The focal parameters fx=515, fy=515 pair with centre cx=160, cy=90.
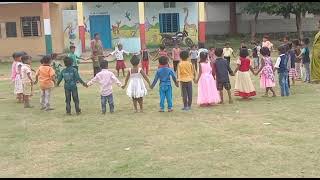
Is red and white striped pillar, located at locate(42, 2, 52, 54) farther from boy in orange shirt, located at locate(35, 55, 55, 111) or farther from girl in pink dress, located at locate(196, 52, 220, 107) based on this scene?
girl in pink dress, located at locate(196, 52, 220, 107)

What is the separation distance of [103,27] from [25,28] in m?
4.53

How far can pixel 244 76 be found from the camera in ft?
40.2

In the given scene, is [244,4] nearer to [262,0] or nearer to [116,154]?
[262,0]

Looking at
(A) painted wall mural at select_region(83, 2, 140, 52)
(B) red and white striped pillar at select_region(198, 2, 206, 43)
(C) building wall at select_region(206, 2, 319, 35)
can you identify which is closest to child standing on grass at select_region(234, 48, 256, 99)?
(B) red and white striped pillar at select_region(198, 2, 206, 43)

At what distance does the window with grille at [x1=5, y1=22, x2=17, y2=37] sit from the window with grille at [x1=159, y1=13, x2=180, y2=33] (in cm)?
843

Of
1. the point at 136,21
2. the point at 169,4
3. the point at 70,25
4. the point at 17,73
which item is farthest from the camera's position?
the point at 70,25

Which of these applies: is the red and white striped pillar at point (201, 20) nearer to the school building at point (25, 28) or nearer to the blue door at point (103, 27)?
the blue door at point (103, 27)

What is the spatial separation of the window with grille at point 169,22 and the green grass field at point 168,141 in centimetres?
1835

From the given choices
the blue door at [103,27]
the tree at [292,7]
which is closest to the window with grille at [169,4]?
the blue door at [103,27]

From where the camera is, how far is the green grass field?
6500mm

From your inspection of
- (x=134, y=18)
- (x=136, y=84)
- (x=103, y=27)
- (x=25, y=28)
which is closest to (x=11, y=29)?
(x=25, y=28)

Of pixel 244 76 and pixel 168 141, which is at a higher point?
pixel 244 76

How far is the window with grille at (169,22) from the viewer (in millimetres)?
30359

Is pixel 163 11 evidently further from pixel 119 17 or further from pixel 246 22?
pixel 246 22
